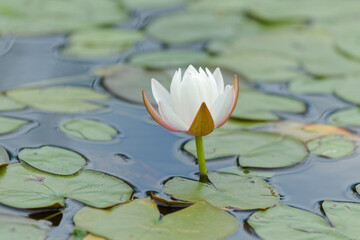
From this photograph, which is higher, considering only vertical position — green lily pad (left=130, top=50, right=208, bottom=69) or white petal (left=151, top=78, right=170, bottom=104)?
white petal (left=151, top=78, right=170, bottom=104)

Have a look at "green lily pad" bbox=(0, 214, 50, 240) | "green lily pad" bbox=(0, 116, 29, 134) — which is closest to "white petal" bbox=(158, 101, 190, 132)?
"green lily pad" bbox=(0, 214, 50, 240)

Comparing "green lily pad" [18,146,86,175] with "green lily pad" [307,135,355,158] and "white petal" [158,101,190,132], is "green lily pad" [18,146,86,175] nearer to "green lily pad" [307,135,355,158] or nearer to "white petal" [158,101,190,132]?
"white petal" [158,101,190,132]

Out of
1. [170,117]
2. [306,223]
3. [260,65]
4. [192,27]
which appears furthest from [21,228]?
[192,27]

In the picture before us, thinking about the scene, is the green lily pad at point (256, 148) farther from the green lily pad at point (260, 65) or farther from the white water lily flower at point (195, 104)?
the green lily pad at point (260, 65)

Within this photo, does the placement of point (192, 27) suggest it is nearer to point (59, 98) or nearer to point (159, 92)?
point (59, 98)

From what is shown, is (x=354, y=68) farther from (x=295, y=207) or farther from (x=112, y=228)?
(x=112, y=228)

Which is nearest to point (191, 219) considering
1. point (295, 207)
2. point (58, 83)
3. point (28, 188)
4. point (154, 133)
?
point (295, 207)
